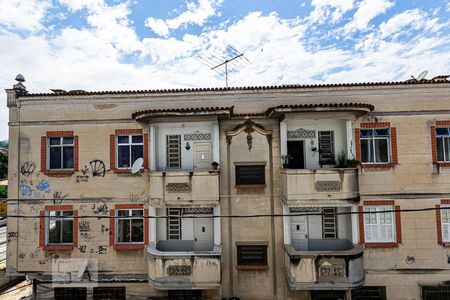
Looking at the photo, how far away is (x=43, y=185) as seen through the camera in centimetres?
1065

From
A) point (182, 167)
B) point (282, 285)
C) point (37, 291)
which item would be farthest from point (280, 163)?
point (37, 291)

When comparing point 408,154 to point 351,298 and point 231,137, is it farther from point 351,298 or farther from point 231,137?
point 231,137

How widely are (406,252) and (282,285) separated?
195 inches

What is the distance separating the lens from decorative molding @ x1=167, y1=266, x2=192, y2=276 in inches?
358

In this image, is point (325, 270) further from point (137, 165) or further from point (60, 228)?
point (60, 228)

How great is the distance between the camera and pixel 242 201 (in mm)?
10312

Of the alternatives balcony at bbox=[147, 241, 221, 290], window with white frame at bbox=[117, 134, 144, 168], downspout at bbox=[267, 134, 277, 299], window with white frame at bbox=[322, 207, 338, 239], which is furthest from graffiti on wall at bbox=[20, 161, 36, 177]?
window with white frame at bbox=[322, 207, 338, 239]

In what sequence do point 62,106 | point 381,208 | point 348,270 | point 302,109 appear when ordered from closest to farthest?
point 348,270 → point 302,109 → point 381,208 → point 62,106

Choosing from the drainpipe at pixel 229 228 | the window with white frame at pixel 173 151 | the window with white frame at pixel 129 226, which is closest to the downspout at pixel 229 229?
the drainpipe at pixel 229 228

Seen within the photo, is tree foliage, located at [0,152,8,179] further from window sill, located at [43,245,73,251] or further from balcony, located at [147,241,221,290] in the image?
balcony, located at [147,241,221,290]

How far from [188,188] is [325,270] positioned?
562cm

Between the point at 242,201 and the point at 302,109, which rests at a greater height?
the point at 302,109

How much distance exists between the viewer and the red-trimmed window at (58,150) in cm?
1071

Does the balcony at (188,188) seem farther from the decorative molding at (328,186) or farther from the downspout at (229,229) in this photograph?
the decorative molding at (328,186)
